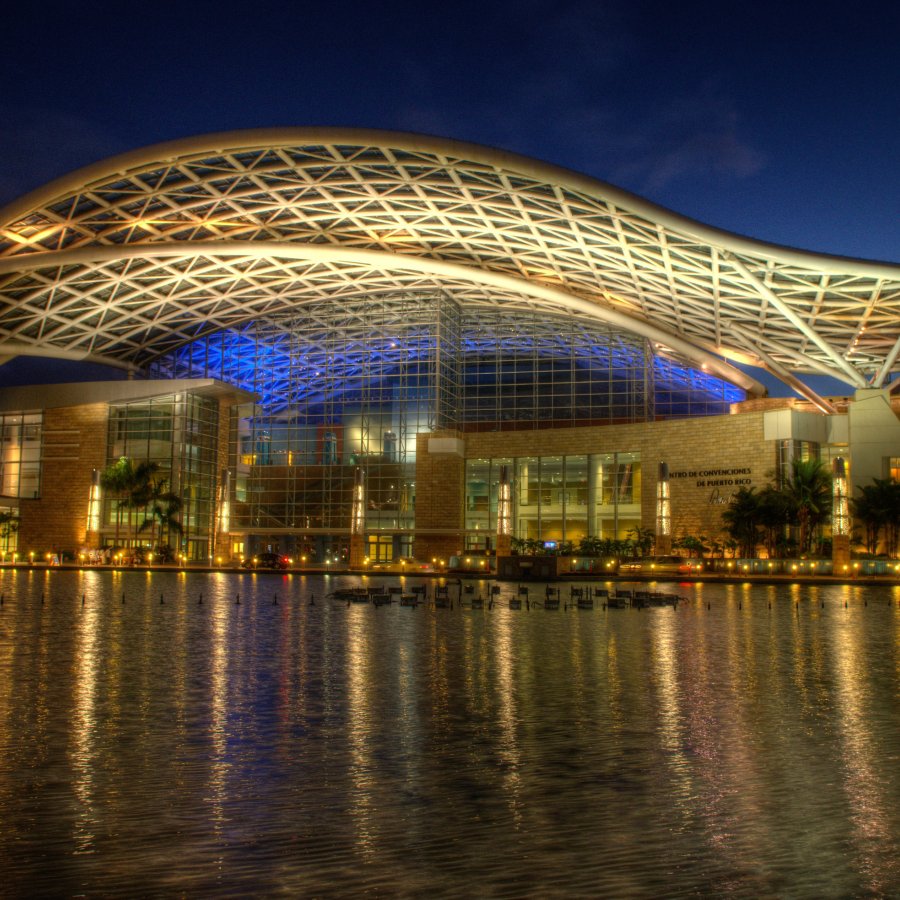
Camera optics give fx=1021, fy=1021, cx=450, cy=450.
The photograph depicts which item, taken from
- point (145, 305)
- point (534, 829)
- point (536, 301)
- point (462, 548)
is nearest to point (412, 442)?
point (462, 548)

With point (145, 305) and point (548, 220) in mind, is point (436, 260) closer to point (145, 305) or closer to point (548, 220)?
point (548, 220)

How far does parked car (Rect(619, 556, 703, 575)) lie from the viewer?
60.2m

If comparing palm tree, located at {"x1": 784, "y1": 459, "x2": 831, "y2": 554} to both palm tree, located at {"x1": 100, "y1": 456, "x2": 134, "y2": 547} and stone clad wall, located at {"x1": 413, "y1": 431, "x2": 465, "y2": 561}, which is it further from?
palm tree, located at {"x1": 100, "y1": 456, "x2": 134, "y2": 547}

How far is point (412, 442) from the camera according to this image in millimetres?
A: 80875

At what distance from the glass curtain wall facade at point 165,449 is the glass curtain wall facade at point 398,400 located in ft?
14.2

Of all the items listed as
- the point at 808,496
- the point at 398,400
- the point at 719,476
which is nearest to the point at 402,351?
the point at 398,400

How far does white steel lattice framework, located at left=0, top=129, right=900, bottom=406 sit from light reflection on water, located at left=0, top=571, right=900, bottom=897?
3700cm

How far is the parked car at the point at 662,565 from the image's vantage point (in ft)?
197

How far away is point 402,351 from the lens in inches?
3214

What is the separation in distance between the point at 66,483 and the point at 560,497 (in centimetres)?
3844

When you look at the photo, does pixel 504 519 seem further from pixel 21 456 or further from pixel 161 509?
pixel 21 456

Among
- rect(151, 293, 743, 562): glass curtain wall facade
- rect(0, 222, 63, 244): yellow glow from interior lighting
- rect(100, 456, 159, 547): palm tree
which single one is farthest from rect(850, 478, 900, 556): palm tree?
rect(0, 222, 63, 244): yellow glow from interior lighting

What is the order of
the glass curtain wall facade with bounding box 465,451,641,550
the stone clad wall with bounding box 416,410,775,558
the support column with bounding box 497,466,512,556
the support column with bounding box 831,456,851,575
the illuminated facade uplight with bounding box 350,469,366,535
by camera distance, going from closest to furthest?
the support column with bounding box 831,456,851,575, the support column with bounding box 497,466,512,556, the stone clad wall with bounding box 416,410,775,558, the illuminated facade uplight with bounding box 350,469,366,535, the glass curtain wall facade with bounding box 465,451,641,550

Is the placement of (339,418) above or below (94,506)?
above
